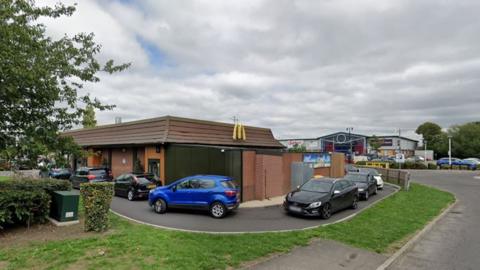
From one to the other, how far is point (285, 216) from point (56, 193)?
8034 mm

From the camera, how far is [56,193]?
10.5 m

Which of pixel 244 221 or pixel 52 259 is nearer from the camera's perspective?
pixel 52 259

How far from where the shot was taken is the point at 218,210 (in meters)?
12.0

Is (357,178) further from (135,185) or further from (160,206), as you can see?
(135,185)

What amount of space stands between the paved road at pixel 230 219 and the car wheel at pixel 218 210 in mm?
207

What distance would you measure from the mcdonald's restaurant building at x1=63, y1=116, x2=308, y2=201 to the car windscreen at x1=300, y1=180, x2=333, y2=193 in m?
3.48

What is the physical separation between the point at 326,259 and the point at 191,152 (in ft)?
38.5

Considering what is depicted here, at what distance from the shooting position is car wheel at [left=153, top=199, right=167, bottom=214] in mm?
12789

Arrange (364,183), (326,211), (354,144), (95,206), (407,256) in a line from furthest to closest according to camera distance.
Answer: (354,144)
(364,183)
(326,211)
(95,206)
(407,256)

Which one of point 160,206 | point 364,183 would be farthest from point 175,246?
point 364,183

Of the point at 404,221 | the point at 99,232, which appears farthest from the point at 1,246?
the point at 404,221

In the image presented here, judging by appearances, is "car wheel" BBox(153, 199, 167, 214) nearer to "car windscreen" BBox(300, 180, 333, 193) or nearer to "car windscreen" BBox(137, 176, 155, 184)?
"car windscreen" BBox(137, 176, 155, 184)

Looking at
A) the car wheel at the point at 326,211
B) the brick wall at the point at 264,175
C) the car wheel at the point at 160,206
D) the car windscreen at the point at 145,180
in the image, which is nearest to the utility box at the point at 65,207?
the car wheel at the point at 160,206

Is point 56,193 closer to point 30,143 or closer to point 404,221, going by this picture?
point 30,143
